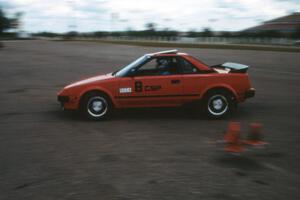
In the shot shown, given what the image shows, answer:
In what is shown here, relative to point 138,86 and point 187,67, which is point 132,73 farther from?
point 187,67

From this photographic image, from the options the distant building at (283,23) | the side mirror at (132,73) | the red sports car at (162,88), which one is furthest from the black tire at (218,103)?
the distant building at (283,23)

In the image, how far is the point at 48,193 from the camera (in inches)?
178

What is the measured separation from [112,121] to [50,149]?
2.35 m

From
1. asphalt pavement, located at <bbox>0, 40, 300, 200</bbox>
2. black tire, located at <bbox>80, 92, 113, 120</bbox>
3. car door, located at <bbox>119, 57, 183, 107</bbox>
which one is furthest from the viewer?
black tire, located at <bbox>80, 92, 113, 120</bbox>

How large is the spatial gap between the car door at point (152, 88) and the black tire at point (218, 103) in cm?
62

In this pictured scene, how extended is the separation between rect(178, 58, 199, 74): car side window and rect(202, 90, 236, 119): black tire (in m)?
0.61

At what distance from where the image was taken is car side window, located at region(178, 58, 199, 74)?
8.66 metres

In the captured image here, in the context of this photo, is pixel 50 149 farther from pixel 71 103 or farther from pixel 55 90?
pixel 55 90

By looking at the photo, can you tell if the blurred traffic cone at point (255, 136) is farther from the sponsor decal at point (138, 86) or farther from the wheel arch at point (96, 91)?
the wheel arch at point (96, 91)

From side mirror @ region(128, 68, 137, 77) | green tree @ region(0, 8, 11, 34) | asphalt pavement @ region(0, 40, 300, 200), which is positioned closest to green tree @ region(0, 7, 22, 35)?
green tree @ region(0, 8, 11, 34)

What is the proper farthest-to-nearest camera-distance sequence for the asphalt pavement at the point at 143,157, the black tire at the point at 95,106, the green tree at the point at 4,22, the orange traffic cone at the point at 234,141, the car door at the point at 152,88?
the green tree at the point at 4,22
the black tire at the point at 95,106
the car door at the point at 152,88
the orange traffic cone at the point at 234,141
the asphalt pavement at the point at 143,157

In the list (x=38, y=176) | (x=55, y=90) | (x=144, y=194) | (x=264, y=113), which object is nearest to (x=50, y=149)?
(x=38, y=176)

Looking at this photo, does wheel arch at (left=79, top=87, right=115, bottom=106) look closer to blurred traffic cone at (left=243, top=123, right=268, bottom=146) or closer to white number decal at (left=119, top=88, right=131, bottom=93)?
white number decal at (left=119, top=88, right=131, bottom=93)

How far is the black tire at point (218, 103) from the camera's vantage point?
28.5 ft
